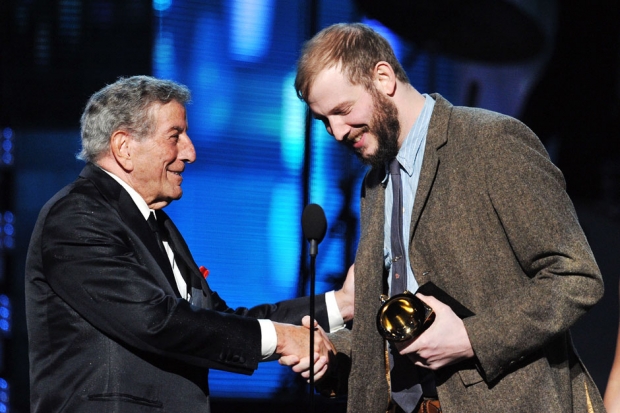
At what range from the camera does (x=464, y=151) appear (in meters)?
2.20

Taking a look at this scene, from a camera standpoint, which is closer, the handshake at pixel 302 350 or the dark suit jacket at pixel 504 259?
the dark suit jacket at pixel 504 259

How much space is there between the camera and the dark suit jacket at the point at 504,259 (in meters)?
2.01

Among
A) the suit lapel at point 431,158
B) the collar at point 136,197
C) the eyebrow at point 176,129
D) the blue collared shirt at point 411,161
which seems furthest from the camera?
the eyebrow at point 176,129

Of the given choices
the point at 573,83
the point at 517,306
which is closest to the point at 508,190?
the point at 517,306

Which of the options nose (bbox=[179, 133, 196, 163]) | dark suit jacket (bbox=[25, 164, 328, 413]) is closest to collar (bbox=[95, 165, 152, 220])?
dark suit jacket (bbox=[25, 164, 328, 413])

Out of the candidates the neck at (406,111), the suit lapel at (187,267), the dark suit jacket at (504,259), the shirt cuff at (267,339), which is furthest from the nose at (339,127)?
the suit lapel at (187,267)

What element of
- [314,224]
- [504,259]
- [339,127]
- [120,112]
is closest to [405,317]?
[504,259]

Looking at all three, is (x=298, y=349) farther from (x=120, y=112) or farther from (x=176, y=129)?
(x=120, y=112)

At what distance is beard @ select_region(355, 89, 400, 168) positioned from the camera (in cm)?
239

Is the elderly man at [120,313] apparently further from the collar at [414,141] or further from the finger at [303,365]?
the collar at [414,141]

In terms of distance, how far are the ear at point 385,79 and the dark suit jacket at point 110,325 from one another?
90cm

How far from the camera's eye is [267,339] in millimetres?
2607

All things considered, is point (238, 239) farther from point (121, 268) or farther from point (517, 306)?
point (517, 306)

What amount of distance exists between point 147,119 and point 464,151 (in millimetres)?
1209
